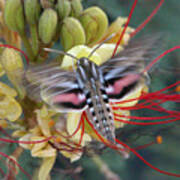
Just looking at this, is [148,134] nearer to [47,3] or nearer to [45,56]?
[45,56]

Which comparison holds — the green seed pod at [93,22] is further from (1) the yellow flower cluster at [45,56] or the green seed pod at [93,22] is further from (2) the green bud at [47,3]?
(2) the green bud at [47,3]

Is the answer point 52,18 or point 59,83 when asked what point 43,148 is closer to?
point 59,83

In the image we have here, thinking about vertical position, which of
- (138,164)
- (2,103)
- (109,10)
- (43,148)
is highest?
(109,10)

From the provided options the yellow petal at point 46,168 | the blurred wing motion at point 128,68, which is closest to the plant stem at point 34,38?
the blurred wing motion at point 128,68

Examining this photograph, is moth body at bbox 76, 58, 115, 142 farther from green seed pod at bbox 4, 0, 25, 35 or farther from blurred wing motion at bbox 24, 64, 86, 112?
green seed pod at bbox 4, 0, 25, 35

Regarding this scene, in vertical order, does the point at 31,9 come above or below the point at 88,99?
above

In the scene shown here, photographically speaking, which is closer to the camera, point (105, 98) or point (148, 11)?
point (105, 98)

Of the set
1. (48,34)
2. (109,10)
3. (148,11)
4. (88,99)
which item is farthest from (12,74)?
(148,11)
